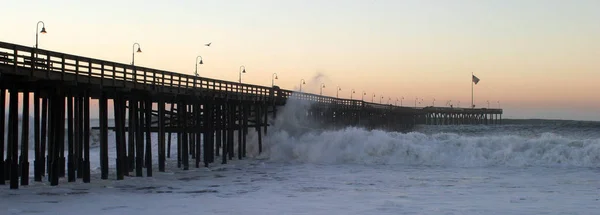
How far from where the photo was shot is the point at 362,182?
1070 inches

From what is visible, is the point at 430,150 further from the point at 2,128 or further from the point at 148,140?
the point at 2,128

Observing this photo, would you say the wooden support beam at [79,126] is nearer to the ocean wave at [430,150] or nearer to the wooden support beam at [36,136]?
the wooden support beam at [36,136]

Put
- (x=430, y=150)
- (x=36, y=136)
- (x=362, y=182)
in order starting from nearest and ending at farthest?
(x=36, y=136), (x=362, y=182), (x=430, y=150)

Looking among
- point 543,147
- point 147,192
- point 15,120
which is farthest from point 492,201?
point 543,147

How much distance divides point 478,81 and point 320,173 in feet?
276

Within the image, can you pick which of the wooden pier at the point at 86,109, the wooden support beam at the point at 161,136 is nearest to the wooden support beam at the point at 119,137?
the wooden pier at the point at 86,109

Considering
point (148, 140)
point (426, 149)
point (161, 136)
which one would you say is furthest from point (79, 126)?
point (426, 149)

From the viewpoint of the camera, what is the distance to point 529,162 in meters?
39.1

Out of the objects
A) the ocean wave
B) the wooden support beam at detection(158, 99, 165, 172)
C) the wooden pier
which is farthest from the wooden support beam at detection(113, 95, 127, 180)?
the ocean wave

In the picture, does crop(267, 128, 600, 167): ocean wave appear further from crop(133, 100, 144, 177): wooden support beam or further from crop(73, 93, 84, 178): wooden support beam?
crop(73, 93, 84, 178): wooden support beam

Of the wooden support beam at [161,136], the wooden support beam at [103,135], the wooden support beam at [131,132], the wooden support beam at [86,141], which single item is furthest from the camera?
the wooden support beam at [161,136]

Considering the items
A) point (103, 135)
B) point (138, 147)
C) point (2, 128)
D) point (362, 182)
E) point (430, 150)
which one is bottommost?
point (362, 182)

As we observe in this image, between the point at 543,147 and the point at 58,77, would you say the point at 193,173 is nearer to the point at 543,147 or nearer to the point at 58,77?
the point at 58,77

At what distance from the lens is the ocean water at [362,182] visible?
62.2 feet
